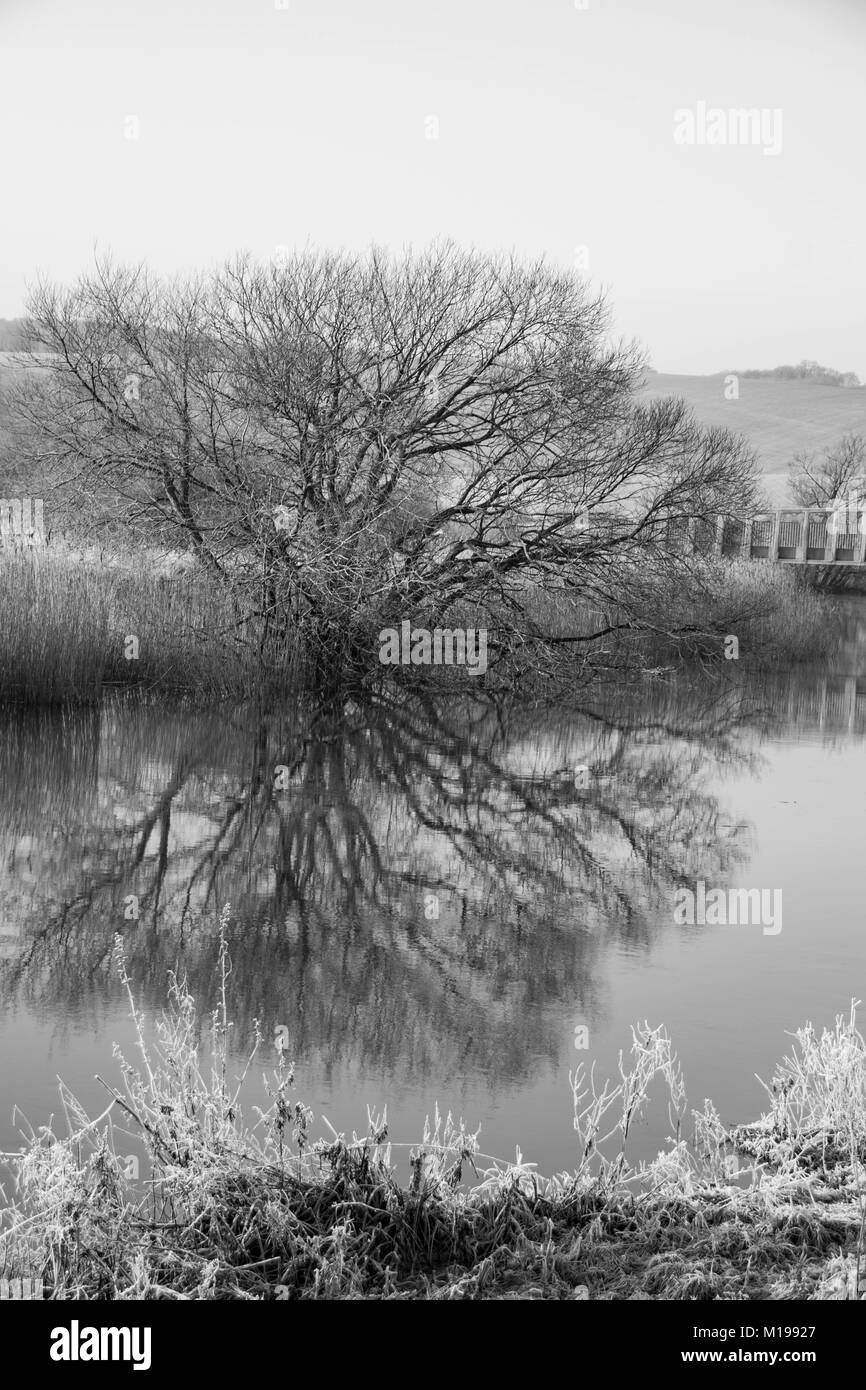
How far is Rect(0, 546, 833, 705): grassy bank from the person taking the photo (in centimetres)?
1580

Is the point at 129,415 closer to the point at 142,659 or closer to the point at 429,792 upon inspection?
the point at 142,659

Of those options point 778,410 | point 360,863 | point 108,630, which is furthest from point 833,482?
point 360,863

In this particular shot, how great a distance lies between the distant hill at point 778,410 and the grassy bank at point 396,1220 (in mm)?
81381

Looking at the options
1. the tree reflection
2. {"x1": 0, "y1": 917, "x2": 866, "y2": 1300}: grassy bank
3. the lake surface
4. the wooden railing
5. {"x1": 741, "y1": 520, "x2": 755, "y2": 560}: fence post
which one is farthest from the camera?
the wooden railing

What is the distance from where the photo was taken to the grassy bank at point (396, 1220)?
166 inches

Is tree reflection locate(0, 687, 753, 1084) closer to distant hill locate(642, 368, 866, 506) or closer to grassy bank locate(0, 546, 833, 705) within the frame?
grassy bank locate(0, 546, 833, 705)

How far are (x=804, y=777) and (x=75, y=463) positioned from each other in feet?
33.2

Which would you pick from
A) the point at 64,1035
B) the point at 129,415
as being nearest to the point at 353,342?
the point at 129,415

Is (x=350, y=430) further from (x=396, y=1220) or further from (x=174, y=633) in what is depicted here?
(x=396, y=1220)

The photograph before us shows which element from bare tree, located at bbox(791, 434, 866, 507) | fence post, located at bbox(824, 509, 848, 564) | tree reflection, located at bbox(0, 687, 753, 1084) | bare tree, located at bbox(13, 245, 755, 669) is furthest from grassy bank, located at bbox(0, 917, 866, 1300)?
bare tree, located at bbox(791, 434, 866, 507)

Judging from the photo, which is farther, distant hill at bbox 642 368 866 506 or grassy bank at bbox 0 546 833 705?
distant hill at bbox 642 368 866 506

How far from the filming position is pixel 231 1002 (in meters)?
7.29

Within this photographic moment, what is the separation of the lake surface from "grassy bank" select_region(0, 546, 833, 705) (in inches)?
30.9
